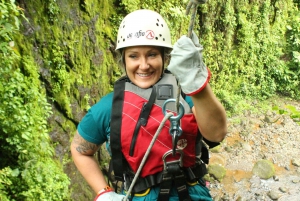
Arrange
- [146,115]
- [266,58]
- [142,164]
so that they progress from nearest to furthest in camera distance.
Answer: [142,164] < [146,115] < [266,58]

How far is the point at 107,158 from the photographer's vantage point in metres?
4.54

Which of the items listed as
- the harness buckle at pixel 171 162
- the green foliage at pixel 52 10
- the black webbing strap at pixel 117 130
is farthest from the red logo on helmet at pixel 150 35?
the green foliage at pixel 52 10

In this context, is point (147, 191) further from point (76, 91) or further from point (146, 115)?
point (76, 91)

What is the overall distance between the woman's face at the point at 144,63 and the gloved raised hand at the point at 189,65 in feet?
1.65

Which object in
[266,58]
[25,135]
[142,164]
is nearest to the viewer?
[142,164]

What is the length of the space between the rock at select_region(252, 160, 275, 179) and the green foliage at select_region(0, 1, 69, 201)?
17.1 feet

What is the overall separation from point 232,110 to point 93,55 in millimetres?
6067

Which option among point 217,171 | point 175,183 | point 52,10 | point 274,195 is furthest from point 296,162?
point 175,183

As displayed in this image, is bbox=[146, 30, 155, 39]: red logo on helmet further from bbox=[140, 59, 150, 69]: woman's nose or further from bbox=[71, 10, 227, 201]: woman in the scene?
bbox=[140, 59, 150, 69]: woman's nose

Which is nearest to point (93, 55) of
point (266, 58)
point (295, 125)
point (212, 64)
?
point (212, 64)

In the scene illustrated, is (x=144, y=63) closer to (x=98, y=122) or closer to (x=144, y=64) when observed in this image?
(x=144, y=64)

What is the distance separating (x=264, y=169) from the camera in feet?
23.4

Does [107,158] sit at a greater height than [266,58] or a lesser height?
lesser

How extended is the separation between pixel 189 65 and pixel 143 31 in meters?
0.68
